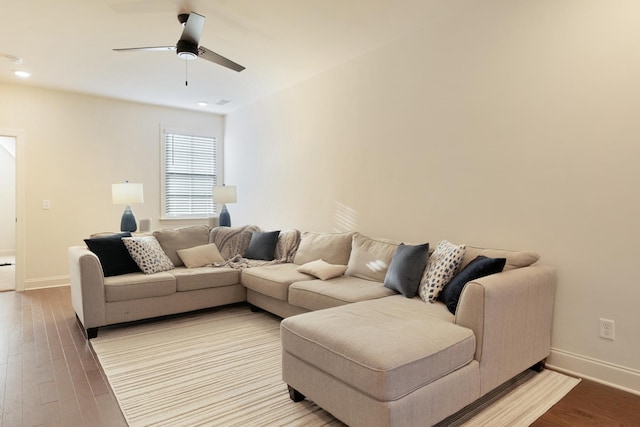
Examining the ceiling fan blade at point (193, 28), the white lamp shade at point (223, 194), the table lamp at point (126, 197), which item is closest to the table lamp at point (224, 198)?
the white lamp shade at point (223, 194)

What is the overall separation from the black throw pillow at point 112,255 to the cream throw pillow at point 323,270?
173 centimetres

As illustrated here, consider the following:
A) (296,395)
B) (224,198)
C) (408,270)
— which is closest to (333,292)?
(408,270)

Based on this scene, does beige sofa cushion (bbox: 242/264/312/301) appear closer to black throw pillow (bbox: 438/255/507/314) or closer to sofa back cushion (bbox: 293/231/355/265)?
sofa back cushion (bbox: 293/231/355/265)

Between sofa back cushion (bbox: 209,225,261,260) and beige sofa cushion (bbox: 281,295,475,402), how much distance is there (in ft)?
8.33

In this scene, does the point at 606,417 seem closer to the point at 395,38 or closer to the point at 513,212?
the point at 513,212

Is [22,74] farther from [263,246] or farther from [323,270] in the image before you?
[323,270]

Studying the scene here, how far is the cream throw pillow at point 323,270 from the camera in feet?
11.5

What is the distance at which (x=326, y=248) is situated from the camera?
3.97 metres

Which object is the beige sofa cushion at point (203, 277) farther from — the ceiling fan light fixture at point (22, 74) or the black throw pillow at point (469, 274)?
the ceiling fan light fixture at point (22, 74)

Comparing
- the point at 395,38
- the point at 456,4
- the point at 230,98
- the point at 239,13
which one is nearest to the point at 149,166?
the point at 230,98

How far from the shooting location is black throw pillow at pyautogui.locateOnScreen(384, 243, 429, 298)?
2877 millimetres

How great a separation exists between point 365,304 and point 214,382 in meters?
1.12

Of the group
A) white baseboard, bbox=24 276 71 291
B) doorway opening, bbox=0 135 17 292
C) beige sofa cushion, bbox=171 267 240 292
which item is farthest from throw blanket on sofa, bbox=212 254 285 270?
doorway opening, bbox=0 135 17 292

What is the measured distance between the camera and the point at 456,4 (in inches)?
119
